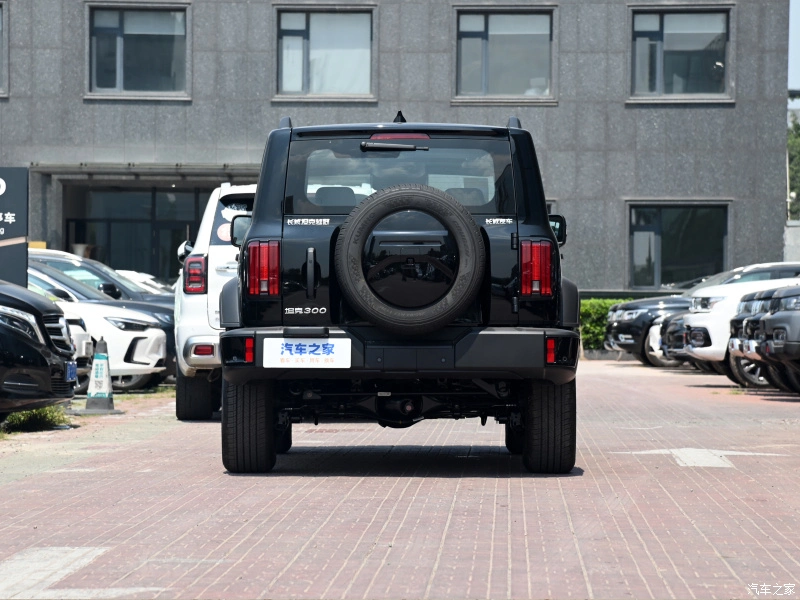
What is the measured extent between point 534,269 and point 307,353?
1434 millimetres

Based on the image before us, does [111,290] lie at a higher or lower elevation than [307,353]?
higher

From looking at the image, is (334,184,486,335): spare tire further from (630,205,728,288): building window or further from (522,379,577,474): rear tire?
(630,205,728,288): building window

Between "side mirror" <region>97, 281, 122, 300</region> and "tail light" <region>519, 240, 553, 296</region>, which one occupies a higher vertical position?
"tail light" <region>519, 240, 553, 296</region>

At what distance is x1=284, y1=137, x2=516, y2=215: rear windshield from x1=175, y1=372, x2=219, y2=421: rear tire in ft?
17.7

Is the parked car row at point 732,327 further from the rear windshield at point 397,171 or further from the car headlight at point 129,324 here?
the rear windshield at point 397,171

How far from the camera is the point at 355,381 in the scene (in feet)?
30.7

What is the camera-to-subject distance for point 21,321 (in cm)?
1208

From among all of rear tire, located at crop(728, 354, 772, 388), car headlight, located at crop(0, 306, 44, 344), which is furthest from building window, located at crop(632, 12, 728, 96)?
car headlight, located at crop(0, 306, 44, 344)

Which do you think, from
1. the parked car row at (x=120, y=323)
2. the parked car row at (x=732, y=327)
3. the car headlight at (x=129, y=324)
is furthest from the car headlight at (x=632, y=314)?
the car headlight at (x=129, y=324)

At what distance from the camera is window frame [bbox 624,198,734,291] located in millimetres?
33125

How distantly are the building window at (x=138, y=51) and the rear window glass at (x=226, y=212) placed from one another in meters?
20.4

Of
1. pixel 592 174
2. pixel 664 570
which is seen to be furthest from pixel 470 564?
pixel 592 174

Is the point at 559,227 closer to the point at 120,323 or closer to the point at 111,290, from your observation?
the point at 120,323

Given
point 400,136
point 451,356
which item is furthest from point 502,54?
point 451,356
